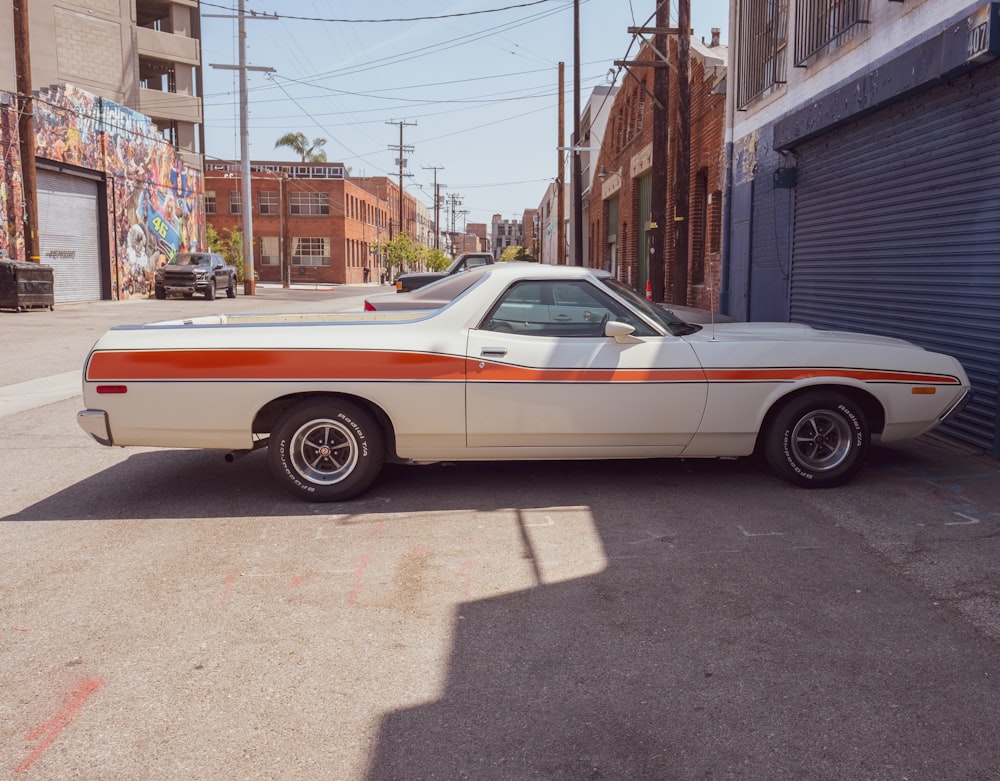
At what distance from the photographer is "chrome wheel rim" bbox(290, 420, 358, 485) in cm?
560

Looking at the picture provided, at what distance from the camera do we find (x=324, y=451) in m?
5.63

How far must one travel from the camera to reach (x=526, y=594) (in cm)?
416

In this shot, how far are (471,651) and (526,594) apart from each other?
66cm

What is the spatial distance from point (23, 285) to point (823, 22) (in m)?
20.7

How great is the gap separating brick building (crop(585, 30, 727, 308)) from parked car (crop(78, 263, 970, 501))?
2468 mm

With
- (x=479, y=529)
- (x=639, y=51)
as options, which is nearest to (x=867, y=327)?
(x=479, y=529)

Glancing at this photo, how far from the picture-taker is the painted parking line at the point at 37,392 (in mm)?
9298

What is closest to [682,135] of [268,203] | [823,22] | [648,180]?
[823,22]

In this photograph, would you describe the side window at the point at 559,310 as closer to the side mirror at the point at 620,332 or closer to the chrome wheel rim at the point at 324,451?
the side mirror at the point at 620,332

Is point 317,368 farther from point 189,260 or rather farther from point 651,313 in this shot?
point 189,260

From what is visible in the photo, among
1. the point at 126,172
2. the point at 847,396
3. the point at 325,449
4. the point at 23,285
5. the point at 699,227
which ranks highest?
the point at 126,172

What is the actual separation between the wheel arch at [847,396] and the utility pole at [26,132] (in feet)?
83.5

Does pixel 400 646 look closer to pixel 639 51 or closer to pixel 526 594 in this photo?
pixel 526 594

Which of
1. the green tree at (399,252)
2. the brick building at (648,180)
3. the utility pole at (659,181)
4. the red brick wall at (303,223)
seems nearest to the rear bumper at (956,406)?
the brick building at (648,180)
